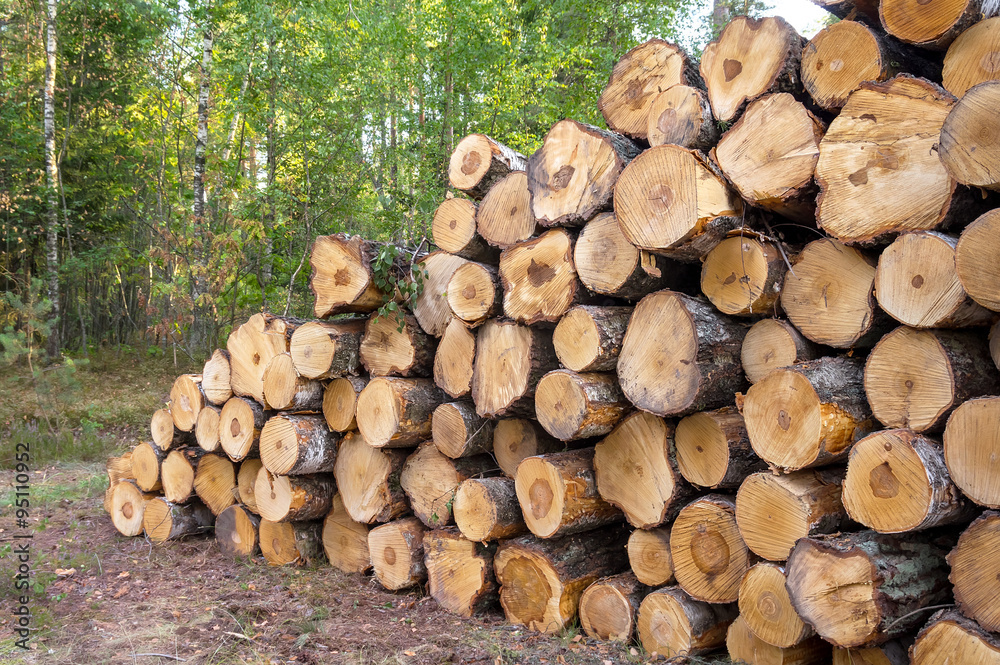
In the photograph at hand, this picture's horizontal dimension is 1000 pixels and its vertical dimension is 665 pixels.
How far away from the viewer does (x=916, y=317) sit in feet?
7.49

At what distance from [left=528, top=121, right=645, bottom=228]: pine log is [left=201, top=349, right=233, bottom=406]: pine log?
8.43ft

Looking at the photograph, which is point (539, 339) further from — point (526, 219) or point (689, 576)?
point (689, 576)

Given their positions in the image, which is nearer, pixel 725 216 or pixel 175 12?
pixel 725 216

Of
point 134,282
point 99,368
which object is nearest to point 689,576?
point 99,368

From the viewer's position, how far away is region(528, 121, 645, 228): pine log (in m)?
3.16

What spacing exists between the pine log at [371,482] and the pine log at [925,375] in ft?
8.53

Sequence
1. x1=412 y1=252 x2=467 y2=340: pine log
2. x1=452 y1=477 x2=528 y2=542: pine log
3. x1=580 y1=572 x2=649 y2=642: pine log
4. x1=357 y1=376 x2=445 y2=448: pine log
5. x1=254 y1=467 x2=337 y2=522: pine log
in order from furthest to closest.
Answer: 1. x1=254 y1=467 x2=337 y2=522: pine log
2. x1=412 y1=252 x2=467 y2=340: pine log
3. x1=357 y1=376 x2=445 y2=448: pine log
4. x1=452 y1=477 x2=528 y2=542: pine log
5. x1=580 y1=572 x2=649 y2=642: pine log

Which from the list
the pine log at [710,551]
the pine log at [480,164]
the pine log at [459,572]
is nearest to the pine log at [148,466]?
the pine log at [459,572]

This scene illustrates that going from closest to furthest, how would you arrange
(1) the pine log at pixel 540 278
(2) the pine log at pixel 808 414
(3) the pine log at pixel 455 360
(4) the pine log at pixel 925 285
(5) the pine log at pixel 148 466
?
1. (4) the pine log at pixel 925 285
2. (2) the pine log at pixel 808 414
3. (1) the pine log at pixel 540 278
4. (3) the pine log at pixel 455 360
5. (5) the pine log at pixel 148 466

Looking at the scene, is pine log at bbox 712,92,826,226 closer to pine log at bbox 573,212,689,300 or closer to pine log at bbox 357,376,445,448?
pine log at bbox 573,212,689,300

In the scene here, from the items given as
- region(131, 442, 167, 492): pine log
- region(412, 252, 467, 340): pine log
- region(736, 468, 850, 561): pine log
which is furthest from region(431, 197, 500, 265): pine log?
region(131, 442, 167, 492): pine log

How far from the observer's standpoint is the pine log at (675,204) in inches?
109

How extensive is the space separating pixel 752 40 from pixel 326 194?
24.8 feet

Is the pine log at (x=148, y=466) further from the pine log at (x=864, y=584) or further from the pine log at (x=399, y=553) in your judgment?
the pine log at (x=864, y=584)
